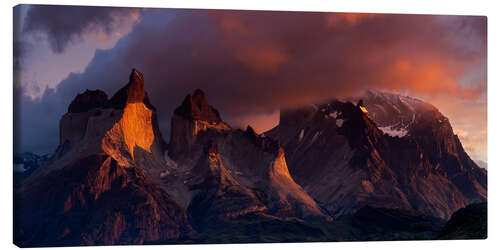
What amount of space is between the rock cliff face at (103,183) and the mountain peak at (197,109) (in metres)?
0.85

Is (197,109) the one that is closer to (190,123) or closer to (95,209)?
(190,123)

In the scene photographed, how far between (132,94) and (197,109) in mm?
1817

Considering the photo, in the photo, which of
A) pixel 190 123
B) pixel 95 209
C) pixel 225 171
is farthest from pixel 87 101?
pixel 225 171

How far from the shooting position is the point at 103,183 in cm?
2280

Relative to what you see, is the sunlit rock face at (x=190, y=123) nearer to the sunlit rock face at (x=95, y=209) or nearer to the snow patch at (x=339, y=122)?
the sunlit rock face at (x=95, y=209)

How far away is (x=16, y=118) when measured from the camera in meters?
21.8

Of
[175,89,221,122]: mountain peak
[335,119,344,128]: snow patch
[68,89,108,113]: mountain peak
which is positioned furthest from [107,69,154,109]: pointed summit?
[335,119,344,128]: snow patch

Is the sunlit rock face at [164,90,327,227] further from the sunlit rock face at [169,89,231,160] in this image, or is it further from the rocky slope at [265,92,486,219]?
the rocky slope at [265,92,486,219]

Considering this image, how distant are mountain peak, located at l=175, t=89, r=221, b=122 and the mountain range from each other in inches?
1.2

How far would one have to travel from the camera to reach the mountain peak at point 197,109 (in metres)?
23.3

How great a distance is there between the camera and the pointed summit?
22891mm

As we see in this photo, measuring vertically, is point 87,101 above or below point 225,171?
above

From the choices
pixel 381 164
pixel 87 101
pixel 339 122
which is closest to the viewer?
pixel 87 101

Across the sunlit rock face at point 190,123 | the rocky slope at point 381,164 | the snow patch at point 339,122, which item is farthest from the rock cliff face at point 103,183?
the snow patch at point 339,122
